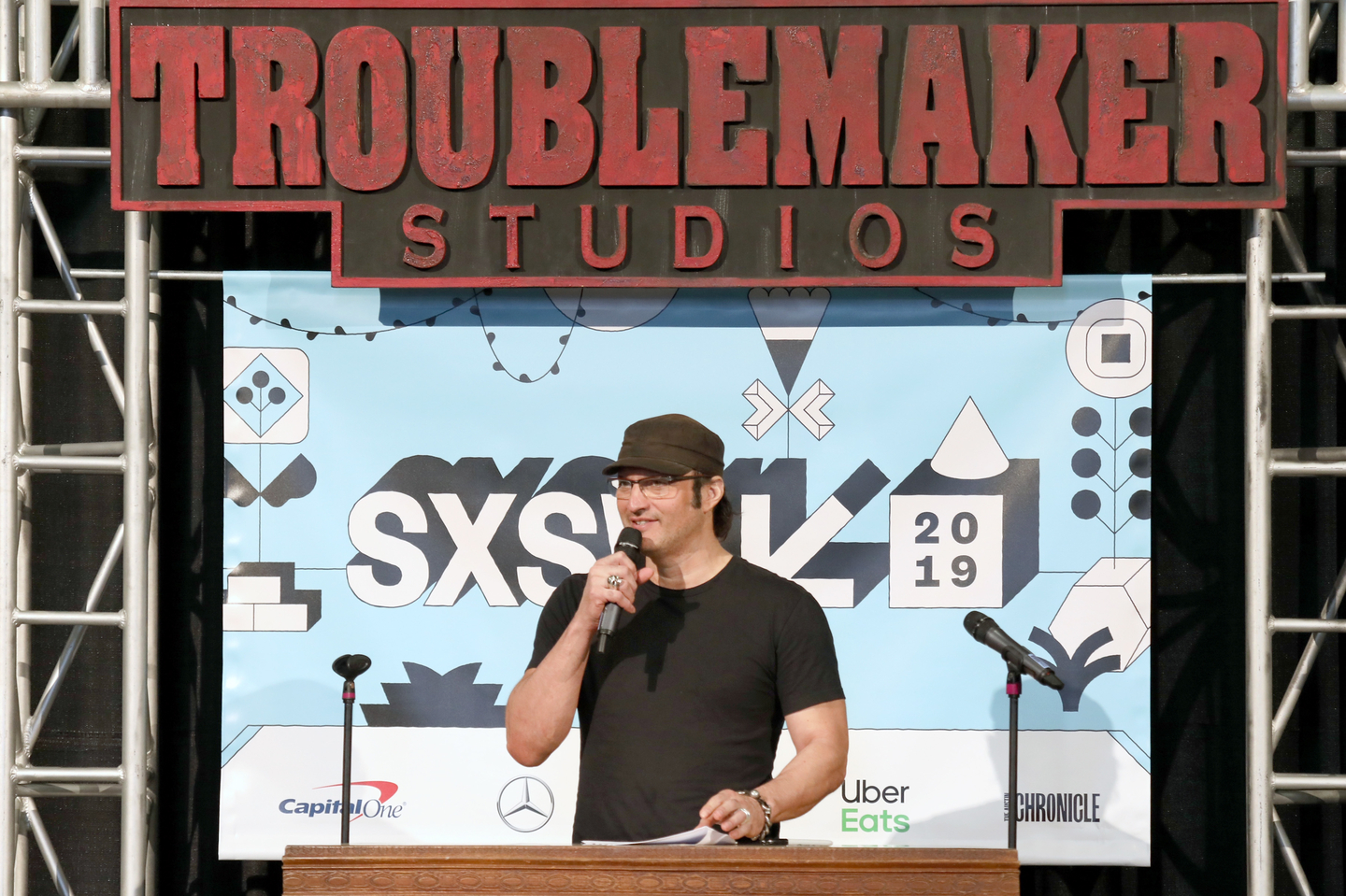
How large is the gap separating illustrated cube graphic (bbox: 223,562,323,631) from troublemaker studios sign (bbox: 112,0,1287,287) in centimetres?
107

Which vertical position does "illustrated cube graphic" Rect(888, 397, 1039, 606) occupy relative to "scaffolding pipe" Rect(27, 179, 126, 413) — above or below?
below

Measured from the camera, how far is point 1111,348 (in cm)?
475

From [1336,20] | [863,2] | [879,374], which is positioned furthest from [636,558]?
[1336,20]

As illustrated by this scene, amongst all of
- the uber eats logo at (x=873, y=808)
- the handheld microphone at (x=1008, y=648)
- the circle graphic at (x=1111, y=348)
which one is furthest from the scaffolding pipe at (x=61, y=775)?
the circle graphic at (x=1111, y=348)

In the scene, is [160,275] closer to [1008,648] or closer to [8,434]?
[8,434]

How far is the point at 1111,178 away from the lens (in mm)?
4746

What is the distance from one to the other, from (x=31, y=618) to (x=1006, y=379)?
3502mm

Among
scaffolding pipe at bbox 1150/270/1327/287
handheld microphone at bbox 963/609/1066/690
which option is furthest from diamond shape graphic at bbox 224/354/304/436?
scaffolding pipe at bbox 1150/270/1327/287

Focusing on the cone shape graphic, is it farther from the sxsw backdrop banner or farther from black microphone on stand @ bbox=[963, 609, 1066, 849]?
black microphone on stand @ bbox=[963, 609, 1066, 849]

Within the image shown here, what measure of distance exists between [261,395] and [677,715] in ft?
6.14

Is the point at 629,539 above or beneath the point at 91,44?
beneath

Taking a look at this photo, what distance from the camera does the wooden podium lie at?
3.29 m

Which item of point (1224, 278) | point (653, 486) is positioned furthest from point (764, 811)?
point (1224, 278)

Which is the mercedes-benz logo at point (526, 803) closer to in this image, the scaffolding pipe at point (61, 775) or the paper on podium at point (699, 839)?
the paper on podium at point (699, 839)
